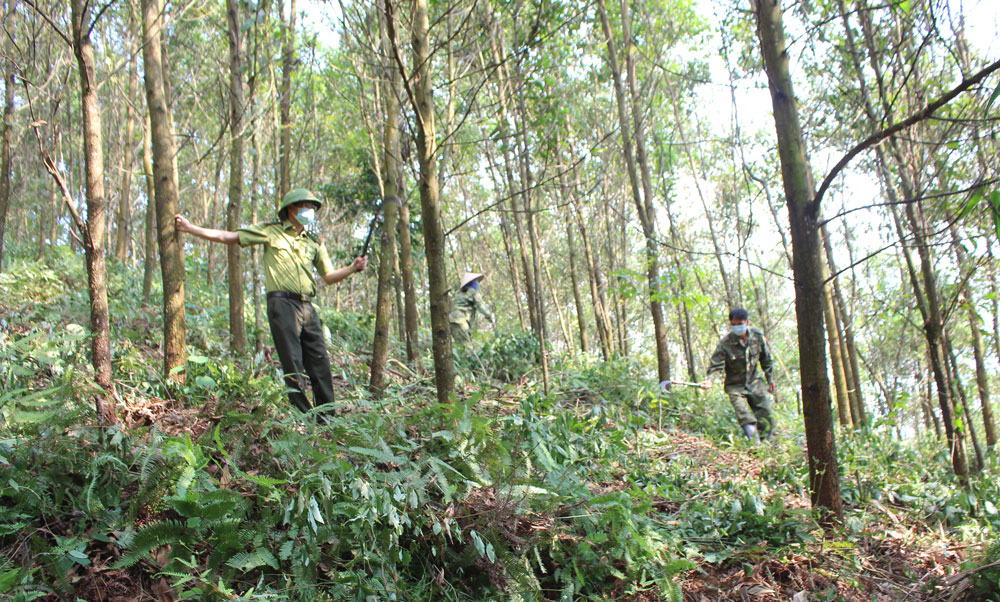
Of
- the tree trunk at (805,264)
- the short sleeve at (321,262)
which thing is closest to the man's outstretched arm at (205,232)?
the short sleeve at (321,262)

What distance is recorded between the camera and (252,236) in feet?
13.3

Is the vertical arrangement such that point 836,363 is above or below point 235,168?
below

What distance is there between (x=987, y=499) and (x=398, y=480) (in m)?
4.12

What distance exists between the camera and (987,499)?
4.05 m

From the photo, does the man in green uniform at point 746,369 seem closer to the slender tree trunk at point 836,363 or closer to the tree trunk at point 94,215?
the slender tree trunk at point 836,363

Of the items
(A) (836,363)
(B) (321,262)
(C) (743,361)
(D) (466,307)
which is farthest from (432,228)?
(A) (836,363)

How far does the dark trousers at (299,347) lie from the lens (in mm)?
3922

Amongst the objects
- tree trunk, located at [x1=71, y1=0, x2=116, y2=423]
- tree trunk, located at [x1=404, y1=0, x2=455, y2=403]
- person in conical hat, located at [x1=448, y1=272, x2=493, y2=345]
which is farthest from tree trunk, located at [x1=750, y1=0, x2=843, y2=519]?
person in conical hat, located at [x1=448, y1=272, x2=493, y2=345]

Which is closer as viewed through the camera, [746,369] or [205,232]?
[205,232]

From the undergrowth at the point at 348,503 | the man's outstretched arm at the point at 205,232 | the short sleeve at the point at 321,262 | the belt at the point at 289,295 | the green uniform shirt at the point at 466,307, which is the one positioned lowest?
the undergrowth at the point at 348,503

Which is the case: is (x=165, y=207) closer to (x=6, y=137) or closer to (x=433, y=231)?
(x=433, y=231)

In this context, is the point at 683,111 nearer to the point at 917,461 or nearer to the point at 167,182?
the point at 917,461

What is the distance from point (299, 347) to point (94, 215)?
149cm

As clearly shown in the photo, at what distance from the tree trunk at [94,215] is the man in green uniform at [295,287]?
0.90 metres
